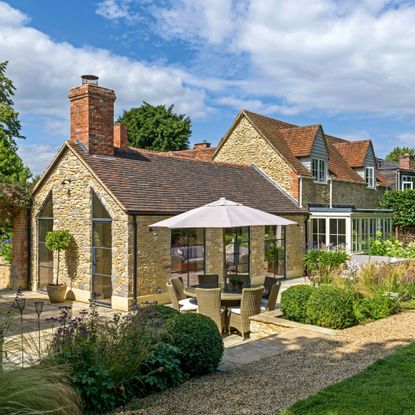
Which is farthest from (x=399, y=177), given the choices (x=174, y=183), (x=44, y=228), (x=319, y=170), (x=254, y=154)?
(x=44, y=228)

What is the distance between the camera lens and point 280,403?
17.3ft

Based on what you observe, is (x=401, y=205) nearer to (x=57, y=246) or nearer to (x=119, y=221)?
(x=119, y=221)

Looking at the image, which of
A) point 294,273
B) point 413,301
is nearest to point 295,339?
point 413,301

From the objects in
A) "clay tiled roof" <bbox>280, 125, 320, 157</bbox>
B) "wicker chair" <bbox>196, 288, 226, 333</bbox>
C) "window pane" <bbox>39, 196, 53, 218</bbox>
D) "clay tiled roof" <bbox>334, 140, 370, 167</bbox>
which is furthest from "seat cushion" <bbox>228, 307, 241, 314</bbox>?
"clay tiled roof" <bbox>334, 140, 370, 167</bbox>

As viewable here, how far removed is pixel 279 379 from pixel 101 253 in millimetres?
9143

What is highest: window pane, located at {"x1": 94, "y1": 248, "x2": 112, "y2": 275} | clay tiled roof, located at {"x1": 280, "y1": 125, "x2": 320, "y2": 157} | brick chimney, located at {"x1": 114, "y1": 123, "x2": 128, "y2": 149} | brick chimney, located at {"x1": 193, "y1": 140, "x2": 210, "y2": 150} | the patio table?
brick chimney, located at {"x1": 193, "y1": 140, "x2": 210, "y2": 150}

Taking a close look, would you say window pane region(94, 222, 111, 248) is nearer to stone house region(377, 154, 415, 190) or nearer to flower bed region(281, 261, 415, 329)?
flower bed region(281, 261, 415, 329)

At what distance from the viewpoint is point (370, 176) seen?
27406mm

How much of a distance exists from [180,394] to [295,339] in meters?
3.33

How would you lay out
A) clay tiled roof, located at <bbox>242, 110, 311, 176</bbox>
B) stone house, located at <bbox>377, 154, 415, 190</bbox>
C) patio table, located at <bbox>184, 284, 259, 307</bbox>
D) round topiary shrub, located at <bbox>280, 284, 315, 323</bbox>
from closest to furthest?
1. round topiary shrub, located at <bbox>280, 284, 315, 323</bbox>
2. patio table, located at <bbox>184, 284, 259, 307</bbox>
3. clay tiled roof, located at <bbox>242, 110, 311, 176</bbox>
4. stone house, located at <bbox>377, 154, 415, 190</bbox>

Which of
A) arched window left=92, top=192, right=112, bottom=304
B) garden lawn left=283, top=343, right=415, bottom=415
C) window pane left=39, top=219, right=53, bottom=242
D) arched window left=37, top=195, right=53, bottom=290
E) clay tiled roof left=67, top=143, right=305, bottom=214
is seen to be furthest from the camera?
window pane left=39, top=219, right=53, bottom=242

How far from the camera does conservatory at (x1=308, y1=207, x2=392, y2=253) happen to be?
2067cm

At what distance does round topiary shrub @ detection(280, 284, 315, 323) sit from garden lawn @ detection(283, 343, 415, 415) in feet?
9.99

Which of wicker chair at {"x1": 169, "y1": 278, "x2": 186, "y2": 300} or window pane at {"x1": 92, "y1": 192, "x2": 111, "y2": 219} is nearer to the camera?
wicker chair at {"x1": 169, "y1": 278, "x2": 186, "y2": 300}
